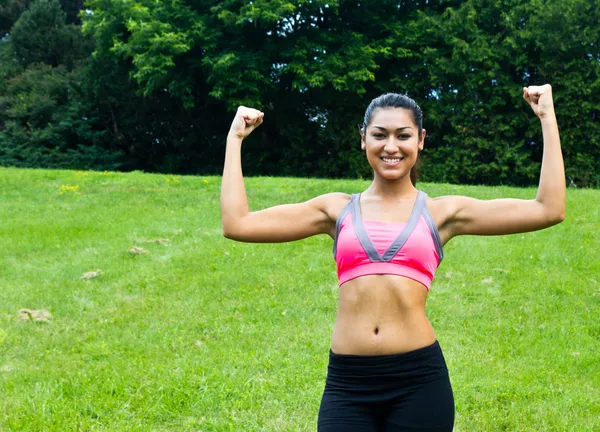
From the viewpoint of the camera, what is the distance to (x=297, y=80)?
2302 cm

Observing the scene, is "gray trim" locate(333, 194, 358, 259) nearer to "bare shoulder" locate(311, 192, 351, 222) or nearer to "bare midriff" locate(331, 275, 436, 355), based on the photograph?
"bare shoulder" locate(311, 192, 351, 222)

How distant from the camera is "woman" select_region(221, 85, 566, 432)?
2.45 metres

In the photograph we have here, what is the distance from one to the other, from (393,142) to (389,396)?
100 cm

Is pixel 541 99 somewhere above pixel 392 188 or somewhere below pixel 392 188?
above

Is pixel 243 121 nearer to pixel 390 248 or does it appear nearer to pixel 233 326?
pixel 390 248

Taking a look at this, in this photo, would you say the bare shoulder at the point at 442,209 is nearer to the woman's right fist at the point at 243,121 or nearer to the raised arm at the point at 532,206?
the raised arm at the point at 532,206

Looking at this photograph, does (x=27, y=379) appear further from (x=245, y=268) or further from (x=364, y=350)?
(x=364, y=350)

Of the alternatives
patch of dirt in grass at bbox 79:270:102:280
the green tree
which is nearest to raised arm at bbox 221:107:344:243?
patch of dirt in grass at bbox 79:270:102:280

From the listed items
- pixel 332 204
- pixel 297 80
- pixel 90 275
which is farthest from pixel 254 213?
pixel 297 80

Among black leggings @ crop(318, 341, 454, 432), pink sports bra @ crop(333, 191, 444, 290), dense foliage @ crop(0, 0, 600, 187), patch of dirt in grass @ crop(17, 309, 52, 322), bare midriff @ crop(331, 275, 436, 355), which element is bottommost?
patch of dirt in grass @ crop(17, 309, 52, 322)

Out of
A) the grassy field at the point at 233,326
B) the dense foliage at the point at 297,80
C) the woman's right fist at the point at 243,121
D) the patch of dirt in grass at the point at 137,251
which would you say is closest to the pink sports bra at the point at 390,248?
the woman's right fist at the point at 243,121

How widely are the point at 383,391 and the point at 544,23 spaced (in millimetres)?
19427

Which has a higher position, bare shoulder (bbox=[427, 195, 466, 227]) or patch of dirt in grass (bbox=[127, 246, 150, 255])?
bare shoulder (bbox=[427, 195, 466, 227])

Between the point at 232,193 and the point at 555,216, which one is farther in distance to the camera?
the point at 232,193
